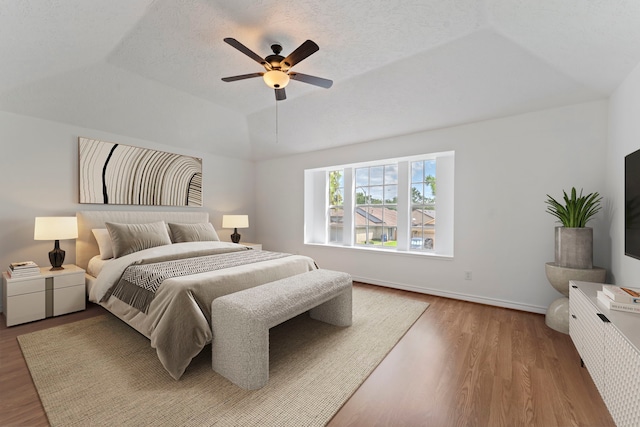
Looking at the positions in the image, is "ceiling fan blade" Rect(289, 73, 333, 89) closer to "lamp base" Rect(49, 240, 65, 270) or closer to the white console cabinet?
the white console cabinet

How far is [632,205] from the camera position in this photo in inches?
76.0

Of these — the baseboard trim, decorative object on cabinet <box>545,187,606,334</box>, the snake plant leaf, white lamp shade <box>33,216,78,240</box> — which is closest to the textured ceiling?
the snake plant leaf

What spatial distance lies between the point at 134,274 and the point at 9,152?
2199 mm

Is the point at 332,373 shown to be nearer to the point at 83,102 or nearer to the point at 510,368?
the point at 510,368

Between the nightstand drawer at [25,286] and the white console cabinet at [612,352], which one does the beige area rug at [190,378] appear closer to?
the nightstand drawer at [25,286]

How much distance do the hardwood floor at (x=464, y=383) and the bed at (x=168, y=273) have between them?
66 centimetres

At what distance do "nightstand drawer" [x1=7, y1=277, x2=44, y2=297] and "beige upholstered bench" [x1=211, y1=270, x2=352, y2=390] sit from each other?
7.32ft

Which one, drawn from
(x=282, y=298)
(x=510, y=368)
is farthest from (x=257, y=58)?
(x=510, y=368)

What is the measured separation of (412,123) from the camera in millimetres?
3682

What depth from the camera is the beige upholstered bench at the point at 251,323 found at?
5.83ft

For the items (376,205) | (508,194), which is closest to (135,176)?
(376,205)

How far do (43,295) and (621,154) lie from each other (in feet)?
18.5

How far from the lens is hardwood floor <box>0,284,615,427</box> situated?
1.54 m

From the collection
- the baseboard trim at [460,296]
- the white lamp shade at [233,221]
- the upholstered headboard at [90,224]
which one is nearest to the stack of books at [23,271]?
the upholstered headboard at [90,224]
